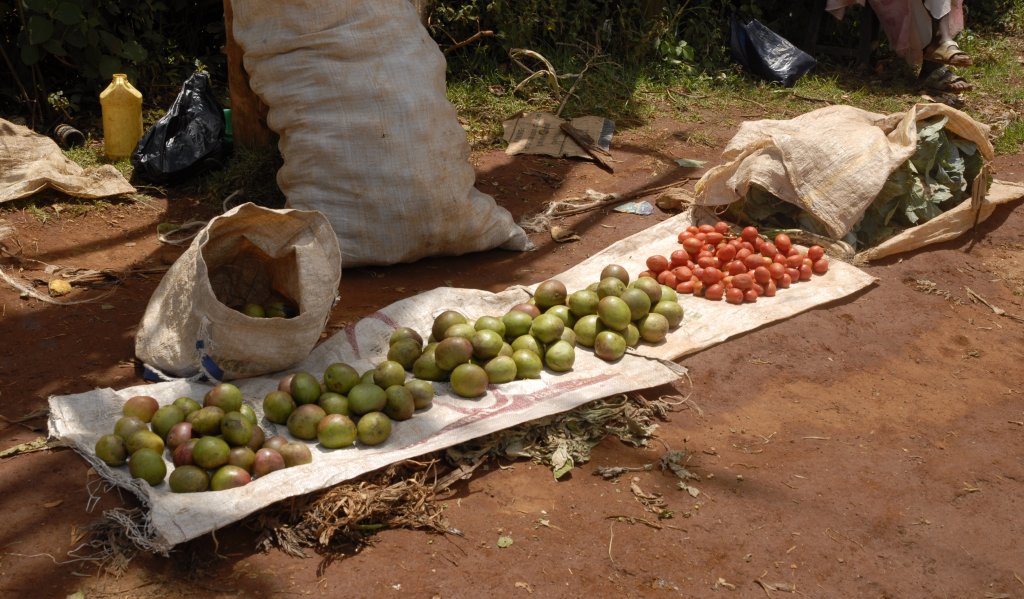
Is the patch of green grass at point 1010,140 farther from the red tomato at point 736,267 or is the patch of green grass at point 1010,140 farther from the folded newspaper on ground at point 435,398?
the red tomato at point 736,267

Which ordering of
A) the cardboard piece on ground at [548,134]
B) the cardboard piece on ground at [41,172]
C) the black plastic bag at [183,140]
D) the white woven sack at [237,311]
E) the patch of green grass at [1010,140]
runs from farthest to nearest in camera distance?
1. the patch of green grass at [1010,140]
2. the cardboard piece on ground at [548,134]
3. the black plastic bag at [183,140]
4. the cardboard piece on ground at [41,172]
5. the white woven sack at [237,311]

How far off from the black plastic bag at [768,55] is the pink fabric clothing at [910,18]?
489 millimetres

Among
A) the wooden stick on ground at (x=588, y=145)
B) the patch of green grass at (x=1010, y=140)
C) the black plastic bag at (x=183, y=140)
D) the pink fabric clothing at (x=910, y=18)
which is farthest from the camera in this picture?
the pink fabric clothing at (x=910, y=18)

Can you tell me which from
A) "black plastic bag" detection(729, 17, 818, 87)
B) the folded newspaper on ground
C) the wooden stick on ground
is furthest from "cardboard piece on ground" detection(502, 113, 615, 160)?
"black plastic bag" detection(729, 17, 818, 87)

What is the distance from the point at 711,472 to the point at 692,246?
5.72ft

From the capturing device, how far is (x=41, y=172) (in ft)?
17.1

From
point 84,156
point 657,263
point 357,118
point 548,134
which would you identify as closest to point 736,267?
point 657,263

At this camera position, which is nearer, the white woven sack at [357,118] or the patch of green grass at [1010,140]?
the white woven sack at [357,118]

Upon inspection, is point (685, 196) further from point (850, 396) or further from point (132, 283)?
point (132, 283)

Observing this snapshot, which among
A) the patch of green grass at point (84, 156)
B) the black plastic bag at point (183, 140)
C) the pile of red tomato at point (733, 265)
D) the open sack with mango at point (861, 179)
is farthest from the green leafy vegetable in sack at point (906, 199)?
the patch of green grass at point (84, 156)

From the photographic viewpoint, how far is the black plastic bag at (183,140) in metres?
5.48

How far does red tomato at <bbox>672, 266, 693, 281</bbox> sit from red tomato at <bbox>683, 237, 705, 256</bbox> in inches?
5.1

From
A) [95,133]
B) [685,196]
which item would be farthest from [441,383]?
[95,133]

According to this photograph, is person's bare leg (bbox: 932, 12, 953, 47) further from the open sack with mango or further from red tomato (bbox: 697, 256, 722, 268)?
red tomato (bbox: 697, 256, 722, 268)
